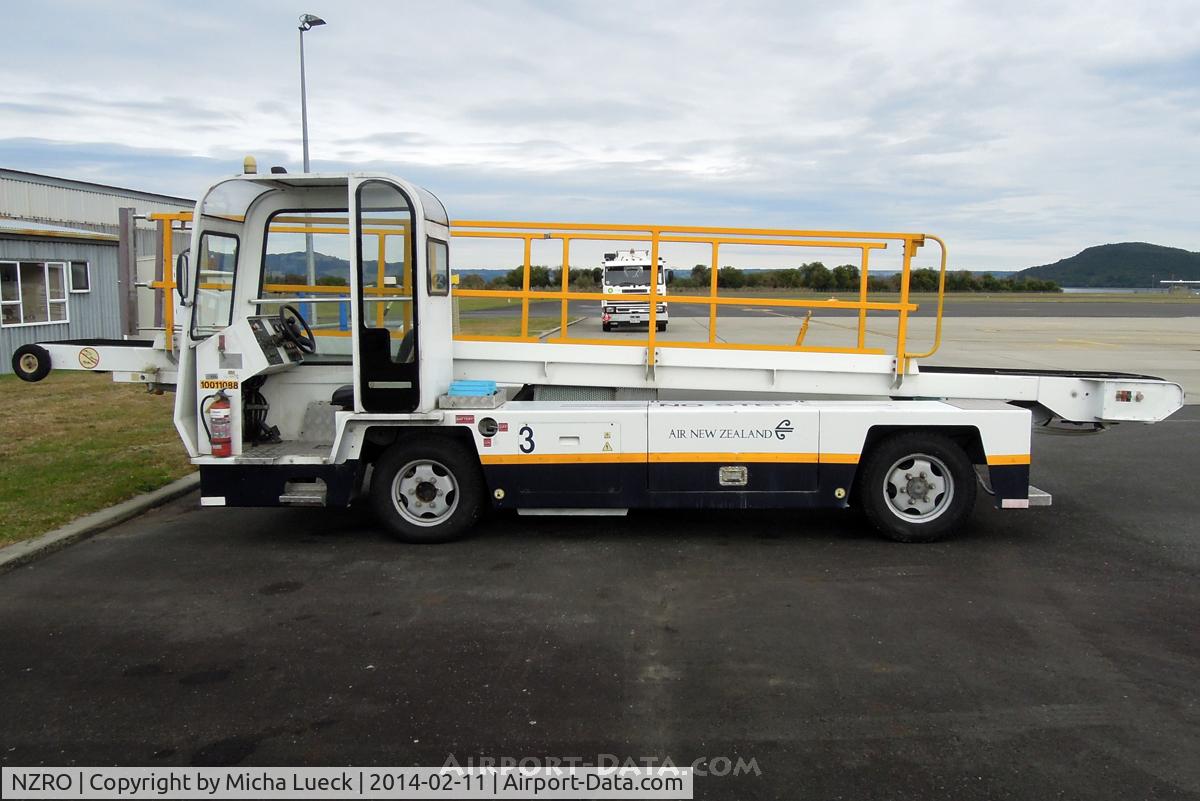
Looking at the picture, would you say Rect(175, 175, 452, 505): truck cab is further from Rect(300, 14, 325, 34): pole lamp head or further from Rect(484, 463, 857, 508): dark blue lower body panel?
Rect(300, 14, 325, 34): pole lamp head

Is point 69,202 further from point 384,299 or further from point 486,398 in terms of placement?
point 486,398

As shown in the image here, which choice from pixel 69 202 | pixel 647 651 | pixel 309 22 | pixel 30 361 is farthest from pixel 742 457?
pixel 69 202

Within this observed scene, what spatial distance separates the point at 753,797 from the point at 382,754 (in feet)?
5.19

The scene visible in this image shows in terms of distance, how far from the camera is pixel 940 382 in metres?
7.57

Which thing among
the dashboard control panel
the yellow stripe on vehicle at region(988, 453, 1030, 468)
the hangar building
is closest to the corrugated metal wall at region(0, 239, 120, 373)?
the hangar building

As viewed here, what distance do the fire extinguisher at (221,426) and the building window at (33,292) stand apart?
1480cm

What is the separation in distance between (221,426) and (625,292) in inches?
158

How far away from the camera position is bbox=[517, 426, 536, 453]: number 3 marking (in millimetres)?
7184

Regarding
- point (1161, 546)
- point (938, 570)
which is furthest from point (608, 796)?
point (1161, 546)

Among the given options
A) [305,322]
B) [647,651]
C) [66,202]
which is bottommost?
[647,651]

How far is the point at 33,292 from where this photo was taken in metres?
19.5

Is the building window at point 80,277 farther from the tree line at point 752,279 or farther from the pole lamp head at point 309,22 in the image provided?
the tree line at point 752,279

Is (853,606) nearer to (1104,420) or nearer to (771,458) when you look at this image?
(771,458)

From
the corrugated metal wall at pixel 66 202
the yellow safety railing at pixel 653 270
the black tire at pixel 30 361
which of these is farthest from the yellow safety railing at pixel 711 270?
the corrugated metal wall at pixel 66 202
